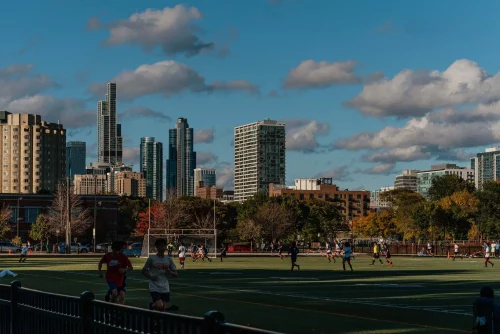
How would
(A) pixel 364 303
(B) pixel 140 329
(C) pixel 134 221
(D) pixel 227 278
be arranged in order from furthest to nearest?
(C) pixel 134 221
(D) pixel 227 278
(A) pixel 364 303
(B) pixel 140 329

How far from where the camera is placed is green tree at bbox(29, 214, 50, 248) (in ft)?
406

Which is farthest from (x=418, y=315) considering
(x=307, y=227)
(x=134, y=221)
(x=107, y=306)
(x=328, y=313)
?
(x=134, y=221)

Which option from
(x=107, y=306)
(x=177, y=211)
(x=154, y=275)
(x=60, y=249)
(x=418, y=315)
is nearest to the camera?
(x=107, y=306)

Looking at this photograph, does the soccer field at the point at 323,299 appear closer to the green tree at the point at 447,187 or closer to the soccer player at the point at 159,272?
the soccer player at the point at 159,272

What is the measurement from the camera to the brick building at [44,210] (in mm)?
134500

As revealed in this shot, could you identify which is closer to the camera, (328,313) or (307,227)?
(328,313)

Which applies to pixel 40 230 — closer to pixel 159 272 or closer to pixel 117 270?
pixel 117 270

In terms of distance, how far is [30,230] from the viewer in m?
130

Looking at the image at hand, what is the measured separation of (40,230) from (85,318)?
382ft

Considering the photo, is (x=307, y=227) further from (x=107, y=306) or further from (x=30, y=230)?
(x=107, y=306)

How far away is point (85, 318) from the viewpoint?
35.0 ft

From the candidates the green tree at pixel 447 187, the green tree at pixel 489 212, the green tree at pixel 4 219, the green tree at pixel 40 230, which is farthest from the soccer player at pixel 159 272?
the green tree at pixel 447 187

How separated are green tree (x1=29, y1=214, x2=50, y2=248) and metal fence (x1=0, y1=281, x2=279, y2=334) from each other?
11297cm

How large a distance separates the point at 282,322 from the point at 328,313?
260 centimetres
